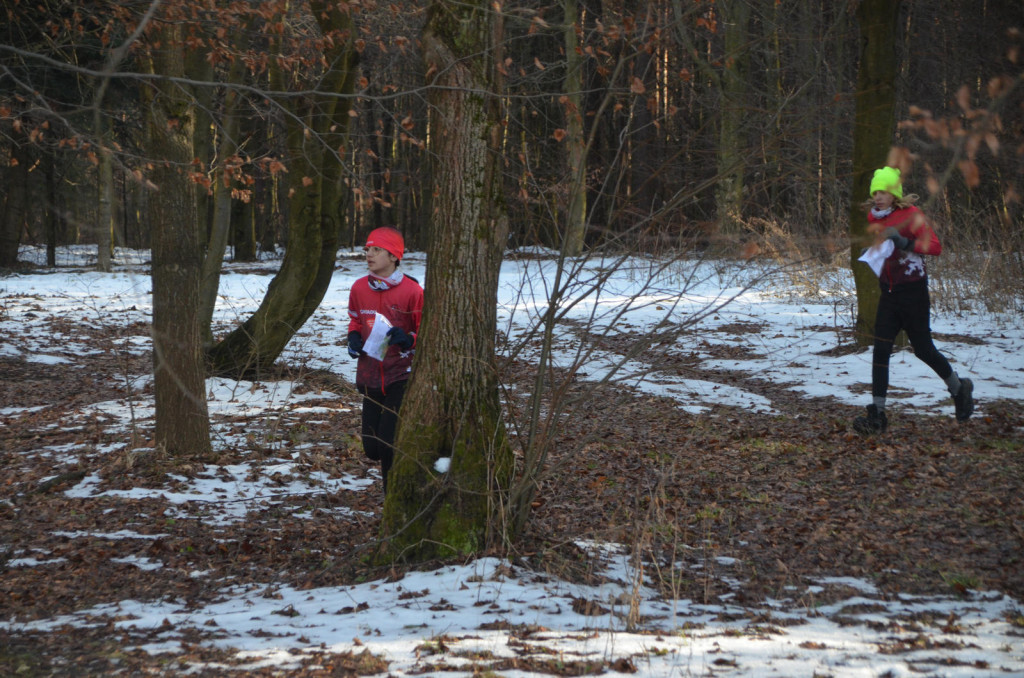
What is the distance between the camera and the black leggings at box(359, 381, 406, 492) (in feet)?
18.2

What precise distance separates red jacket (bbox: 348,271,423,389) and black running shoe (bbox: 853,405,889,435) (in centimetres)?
399

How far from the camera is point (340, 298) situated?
19.7 m

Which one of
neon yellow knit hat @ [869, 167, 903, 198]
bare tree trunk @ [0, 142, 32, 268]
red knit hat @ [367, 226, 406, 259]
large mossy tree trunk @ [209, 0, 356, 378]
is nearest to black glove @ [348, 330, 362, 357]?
red knit hat @ [367, 226, 406, 259]

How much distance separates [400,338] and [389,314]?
249mm

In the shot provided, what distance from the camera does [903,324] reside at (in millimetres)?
7301

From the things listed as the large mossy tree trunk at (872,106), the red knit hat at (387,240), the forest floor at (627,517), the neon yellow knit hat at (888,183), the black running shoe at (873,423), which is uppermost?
the large mossy tree trunk at (872,106)

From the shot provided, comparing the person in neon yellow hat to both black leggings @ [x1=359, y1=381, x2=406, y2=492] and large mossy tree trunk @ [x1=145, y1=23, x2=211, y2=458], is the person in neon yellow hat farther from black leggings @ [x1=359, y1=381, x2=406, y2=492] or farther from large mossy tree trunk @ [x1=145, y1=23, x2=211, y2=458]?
large mossy tree trunk @ [x1=145, y1=23, x2=211, y2=458]

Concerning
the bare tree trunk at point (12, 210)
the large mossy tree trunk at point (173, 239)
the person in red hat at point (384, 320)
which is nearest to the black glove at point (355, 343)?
the person in red hat at point (384, 320)

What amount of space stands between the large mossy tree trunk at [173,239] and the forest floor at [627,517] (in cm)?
57

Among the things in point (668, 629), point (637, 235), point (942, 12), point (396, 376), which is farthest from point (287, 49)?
point (942, 12)

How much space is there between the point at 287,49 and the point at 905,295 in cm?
865

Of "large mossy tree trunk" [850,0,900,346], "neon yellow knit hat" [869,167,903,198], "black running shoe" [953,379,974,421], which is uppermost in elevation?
"large mossy tree trunk" [850,0,900,346]

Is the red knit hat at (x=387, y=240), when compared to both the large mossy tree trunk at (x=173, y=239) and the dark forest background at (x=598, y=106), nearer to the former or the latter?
the dark forest background at (x=598, y=106)

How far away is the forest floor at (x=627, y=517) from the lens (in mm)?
4680
